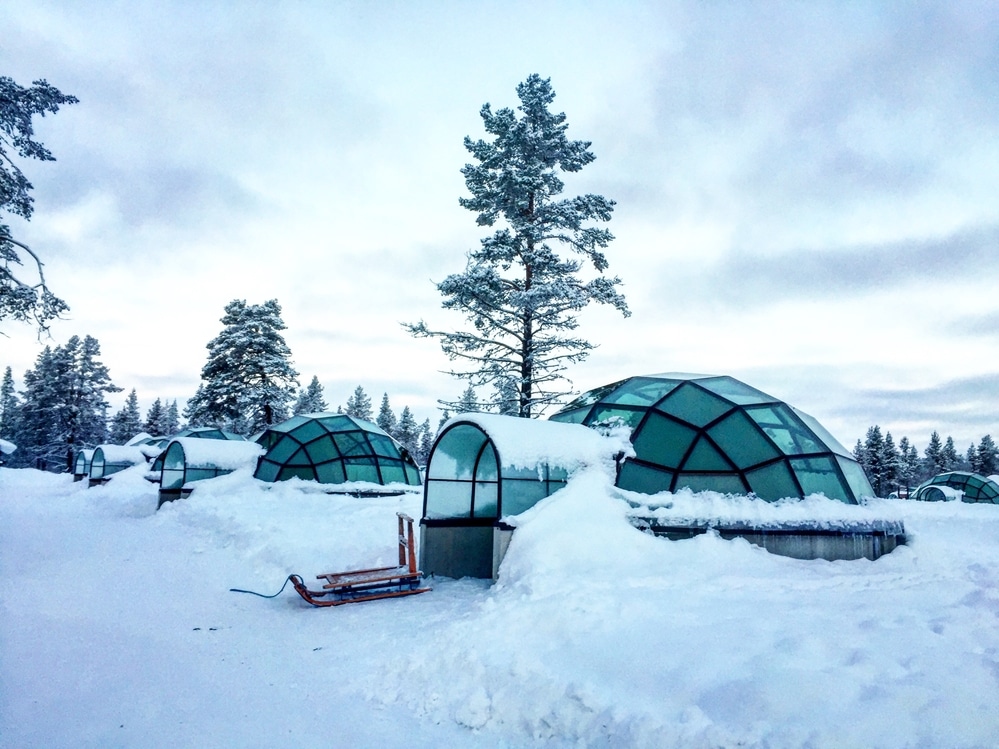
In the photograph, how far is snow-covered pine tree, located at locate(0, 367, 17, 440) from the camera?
66.9m

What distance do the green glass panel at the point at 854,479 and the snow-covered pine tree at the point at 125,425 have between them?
268ft

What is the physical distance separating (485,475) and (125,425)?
253ft

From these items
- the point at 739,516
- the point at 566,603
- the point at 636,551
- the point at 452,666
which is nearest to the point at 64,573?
the point at 452,666

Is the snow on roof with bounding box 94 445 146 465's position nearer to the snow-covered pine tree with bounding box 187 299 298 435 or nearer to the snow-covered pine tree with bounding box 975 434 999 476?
the snow-covered pine tree with bounding box 187 299 298 435

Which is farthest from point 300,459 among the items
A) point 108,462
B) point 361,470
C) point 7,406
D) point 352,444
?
point 7,406

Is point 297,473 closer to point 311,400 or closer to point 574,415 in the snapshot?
point 574,415

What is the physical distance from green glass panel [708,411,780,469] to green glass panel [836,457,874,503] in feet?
6.37

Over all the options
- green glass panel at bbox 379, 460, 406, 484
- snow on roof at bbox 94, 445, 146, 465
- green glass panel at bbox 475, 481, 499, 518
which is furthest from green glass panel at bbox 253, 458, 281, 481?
snow on roof at bbox 94, 445, 146, 465

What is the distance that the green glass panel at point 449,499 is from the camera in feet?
39.4

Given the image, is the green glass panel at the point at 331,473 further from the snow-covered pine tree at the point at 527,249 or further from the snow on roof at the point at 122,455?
the snow on roof at the point at 122,455

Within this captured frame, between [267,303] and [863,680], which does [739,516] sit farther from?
[267,303]

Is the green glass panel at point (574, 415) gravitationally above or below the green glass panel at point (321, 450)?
above

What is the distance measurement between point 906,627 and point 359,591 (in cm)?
800

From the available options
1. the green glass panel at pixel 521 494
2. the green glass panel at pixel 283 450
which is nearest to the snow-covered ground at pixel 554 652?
the green glass panel at pixel 521 494
